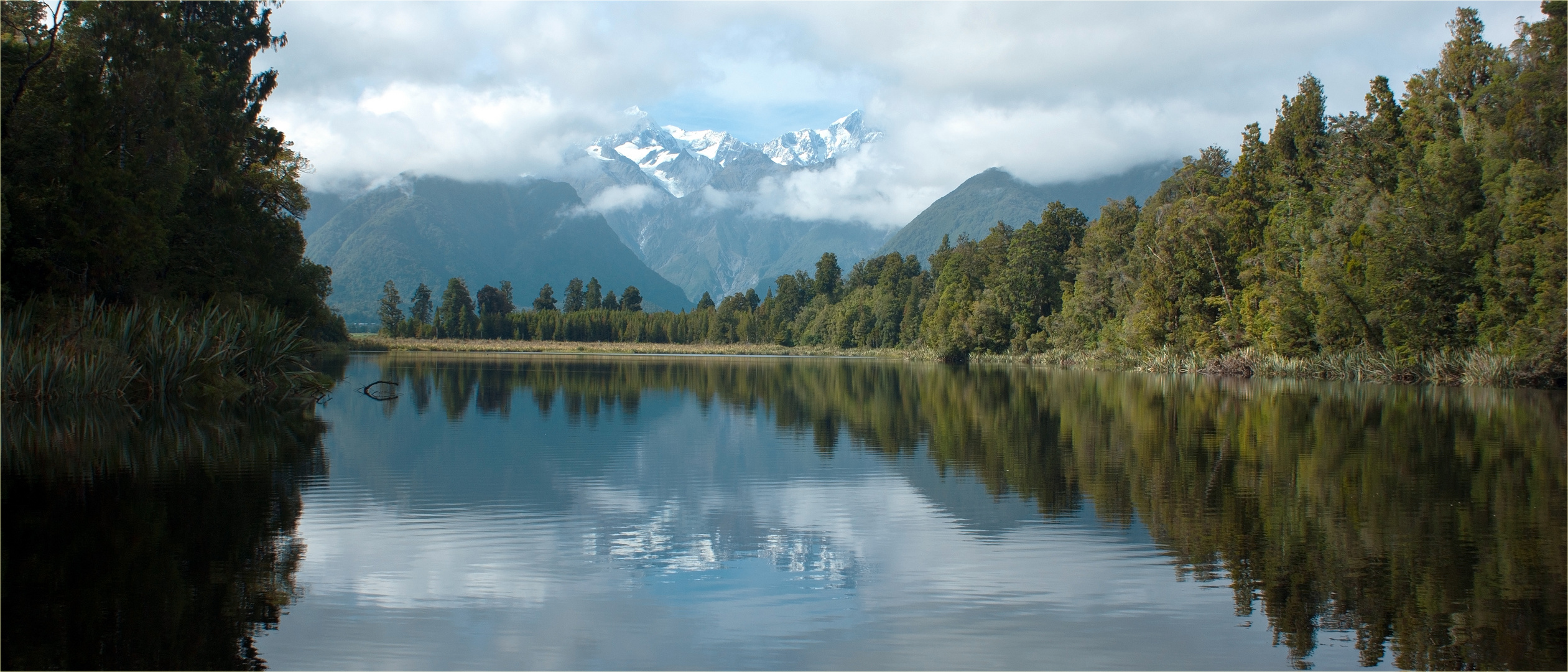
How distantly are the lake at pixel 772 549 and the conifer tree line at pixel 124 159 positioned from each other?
5.43m

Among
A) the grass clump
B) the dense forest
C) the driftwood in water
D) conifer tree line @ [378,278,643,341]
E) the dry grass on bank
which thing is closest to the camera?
the grass clump

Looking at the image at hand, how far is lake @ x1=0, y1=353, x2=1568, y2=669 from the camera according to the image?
6734 millimetres

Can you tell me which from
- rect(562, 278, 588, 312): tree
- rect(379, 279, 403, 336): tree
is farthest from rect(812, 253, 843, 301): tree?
rect(379, 279, 403, 336): tree

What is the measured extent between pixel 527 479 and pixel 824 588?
719 centimetres

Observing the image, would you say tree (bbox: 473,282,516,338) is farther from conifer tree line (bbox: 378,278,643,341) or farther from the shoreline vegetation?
the shoreline vegetation

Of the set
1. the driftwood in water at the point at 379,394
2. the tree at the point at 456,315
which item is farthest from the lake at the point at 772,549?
the tree at the point at 456,315

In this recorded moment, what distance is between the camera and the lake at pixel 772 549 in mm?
6734

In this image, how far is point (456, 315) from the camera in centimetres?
14612

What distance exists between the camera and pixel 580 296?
196125 mm

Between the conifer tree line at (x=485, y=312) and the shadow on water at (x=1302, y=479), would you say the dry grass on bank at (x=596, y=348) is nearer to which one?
the conifer tree line at (x=485, y=312)

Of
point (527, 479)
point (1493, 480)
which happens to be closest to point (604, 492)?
point (527, 479)

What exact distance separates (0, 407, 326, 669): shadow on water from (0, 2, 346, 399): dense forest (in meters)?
7.36

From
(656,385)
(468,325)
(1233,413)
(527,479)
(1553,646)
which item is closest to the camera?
(1553,646)

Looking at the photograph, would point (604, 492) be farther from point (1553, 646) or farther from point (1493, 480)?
point (1493, 480)
